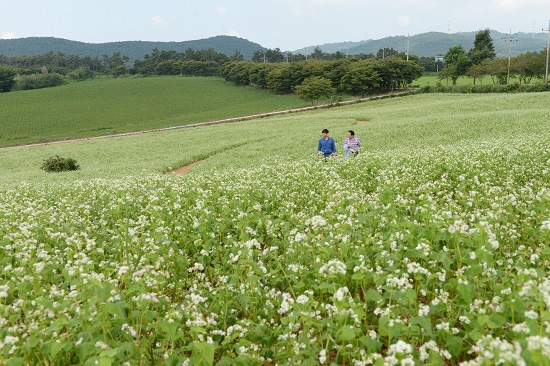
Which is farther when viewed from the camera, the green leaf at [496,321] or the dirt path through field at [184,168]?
the dirt path through field at [184,168]

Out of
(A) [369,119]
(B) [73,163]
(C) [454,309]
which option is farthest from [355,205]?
(A) [369,119]

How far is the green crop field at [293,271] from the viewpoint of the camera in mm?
4797

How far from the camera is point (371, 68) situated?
109438 mm

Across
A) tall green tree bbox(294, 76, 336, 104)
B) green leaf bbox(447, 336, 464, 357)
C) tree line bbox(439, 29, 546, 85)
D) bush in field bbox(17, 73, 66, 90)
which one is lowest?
green leaf bbox(447, 336, 464, 357)

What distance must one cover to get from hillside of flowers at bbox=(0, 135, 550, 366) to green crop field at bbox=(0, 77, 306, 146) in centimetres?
8539

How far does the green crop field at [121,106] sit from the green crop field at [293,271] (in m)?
83.9

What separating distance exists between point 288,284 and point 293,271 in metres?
0.46

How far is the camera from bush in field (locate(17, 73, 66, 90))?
163 meters

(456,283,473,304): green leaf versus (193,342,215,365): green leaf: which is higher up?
(456,283,473,304): green leaf

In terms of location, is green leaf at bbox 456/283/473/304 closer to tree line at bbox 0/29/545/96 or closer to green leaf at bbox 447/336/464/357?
green leaf at bbox 447/336/464/357

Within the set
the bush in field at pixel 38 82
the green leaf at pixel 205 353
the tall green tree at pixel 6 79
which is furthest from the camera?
the bush in field at pixel 38 82

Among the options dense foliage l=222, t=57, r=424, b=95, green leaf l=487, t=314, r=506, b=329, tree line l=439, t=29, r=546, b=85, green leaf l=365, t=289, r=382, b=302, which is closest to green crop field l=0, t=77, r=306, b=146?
dense foliage l=222, t=57, r=424, b=95

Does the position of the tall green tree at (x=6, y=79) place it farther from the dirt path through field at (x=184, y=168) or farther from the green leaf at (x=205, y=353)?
the green leaf at (x=205, y=353)

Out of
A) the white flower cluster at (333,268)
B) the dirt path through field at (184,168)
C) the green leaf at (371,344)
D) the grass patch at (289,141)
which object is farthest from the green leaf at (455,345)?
the dirt path through field at (184,168)
